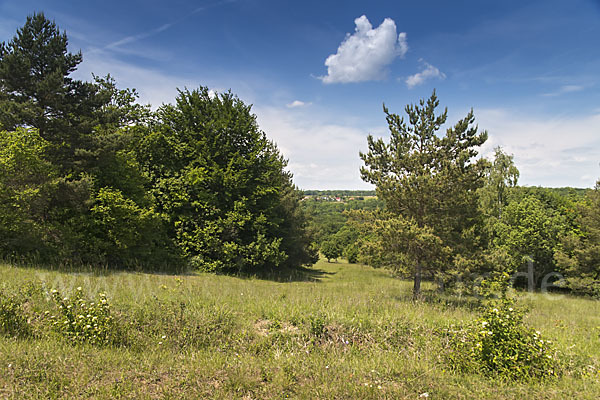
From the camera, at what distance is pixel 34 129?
14.0 meters

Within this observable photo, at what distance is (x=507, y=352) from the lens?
4.82 m

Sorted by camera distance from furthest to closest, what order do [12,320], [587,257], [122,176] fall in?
[587,257], [122,176], [12,320]

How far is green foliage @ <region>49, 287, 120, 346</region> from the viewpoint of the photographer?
521 cm

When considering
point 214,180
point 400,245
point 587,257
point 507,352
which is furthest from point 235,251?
point 587,257

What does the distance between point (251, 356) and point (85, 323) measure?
3.02 metres

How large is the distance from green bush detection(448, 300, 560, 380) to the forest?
29 mm

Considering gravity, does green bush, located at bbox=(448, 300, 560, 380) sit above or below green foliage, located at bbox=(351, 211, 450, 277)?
below

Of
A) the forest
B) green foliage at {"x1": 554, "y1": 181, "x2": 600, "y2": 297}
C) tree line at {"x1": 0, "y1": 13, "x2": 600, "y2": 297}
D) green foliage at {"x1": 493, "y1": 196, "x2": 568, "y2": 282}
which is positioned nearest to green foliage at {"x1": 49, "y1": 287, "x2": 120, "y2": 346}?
the forest

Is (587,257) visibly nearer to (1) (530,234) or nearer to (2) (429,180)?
(1) (530,234)

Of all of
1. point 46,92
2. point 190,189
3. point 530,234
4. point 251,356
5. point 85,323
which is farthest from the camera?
point 530,234

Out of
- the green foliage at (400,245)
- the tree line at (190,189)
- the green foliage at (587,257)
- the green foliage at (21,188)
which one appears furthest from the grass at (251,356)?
the green foliage at (587,257)

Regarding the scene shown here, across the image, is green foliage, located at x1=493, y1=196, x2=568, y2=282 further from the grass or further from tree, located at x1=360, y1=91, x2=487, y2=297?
the grass

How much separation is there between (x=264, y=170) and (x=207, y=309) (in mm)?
18760

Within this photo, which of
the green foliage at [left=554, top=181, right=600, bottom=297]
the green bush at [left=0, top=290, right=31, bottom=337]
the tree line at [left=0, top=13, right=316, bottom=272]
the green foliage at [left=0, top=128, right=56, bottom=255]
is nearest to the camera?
the green bush at [left=0, top=290, right=31, bottom=337]
